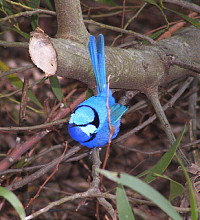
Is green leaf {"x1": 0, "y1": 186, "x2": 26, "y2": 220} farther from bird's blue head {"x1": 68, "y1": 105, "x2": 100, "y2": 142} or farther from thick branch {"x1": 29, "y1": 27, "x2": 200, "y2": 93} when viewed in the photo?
bird's blue head {"x1": 68, "y1": 105, "x2": 100, "y2": 142}

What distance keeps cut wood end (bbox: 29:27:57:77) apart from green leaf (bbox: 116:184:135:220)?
543 millimetres

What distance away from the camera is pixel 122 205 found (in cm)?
150

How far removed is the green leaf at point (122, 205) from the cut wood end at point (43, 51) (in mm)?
543

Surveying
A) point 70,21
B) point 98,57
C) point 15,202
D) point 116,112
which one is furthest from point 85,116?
point 15,202

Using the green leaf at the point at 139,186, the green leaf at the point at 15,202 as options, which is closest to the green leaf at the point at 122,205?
the green leaf at the point at 139,186

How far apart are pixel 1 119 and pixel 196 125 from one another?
1.60 m

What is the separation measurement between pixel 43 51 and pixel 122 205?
0.66 m

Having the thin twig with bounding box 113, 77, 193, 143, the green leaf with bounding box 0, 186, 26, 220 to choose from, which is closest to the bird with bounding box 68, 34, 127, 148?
the thin twig with bounding box 113, 77, 193, 143

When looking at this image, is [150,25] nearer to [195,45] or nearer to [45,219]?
[195,45]

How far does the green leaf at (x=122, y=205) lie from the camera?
1.47 m

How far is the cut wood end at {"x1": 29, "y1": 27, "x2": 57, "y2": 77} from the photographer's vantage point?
5.49 feet

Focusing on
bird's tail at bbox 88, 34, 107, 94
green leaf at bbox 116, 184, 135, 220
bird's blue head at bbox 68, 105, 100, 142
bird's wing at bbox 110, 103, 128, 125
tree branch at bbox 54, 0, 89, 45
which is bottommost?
green leaf at bbox 116, 184, 135, 220

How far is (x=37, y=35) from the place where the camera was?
1.70m

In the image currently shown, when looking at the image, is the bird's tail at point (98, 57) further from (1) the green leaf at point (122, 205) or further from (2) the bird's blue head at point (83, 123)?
(1) the green leaf at point (122, 205)
